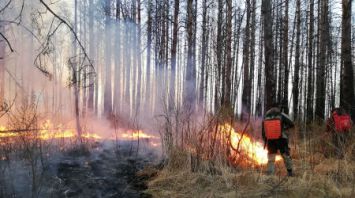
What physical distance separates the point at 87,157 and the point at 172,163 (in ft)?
11.1

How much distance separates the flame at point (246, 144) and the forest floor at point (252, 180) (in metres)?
0.35

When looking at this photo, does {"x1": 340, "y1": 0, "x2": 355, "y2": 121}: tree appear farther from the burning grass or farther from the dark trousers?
the dark trousers

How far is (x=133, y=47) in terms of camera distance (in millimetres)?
27031

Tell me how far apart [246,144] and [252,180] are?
1.62 metres

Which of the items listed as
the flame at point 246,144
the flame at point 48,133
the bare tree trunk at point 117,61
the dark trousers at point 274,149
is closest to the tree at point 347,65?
the flame at point 246,144

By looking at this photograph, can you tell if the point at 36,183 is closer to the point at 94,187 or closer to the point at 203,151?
the point at 94,187

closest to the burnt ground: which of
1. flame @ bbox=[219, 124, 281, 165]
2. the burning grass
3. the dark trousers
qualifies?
the burning grass

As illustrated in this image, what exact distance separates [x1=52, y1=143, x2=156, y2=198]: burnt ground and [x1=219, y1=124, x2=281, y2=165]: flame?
2265 millimetres

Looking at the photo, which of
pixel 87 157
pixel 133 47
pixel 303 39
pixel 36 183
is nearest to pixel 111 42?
pixel 133 47

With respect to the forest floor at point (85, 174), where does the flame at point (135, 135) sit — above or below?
above

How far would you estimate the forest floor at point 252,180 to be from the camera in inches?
302

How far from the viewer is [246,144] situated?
9.94 metres

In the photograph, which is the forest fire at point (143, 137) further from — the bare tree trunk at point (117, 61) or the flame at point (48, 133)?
the bare tree trunk at point (117, 61)

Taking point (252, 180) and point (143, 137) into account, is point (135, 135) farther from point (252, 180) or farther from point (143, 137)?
point (252, 180)
